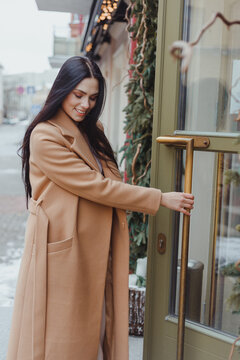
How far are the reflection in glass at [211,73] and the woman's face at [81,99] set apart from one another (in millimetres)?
388

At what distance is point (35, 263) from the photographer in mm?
2033

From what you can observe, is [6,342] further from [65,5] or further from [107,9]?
[65,5]

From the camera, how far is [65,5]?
795 centimetres

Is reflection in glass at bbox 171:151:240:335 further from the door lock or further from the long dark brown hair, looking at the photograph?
the long dark brown hair

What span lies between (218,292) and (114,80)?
22.8 ft

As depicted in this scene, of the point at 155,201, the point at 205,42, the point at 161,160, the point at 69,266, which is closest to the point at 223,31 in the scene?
the point at 205,42

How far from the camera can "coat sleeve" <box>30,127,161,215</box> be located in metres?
1.97

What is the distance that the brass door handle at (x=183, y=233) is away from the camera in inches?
76.7

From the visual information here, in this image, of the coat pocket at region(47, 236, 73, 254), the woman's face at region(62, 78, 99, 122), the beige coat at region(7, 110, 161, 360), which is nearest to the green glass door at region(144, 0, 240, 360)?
the beige coat at region(7, 110, 161, 360)

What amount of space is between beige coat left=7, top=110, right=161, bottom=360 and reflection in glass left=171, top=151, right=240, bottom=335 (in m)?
0.29

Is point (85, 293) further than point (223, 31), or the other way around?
point (85, 293)

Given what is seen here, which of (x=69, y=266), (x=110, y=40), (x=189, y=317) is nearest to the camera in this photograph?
(x=69, y=266)

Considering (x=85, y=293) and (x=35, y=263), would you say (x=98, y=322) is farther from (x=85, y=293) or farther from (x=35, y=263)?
(x=35, y=263)

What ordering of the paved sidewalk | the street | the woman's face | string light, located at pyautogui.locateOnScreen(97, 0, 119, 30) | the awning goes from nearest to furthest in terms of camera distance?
the woman's face < the paved sidewalk < the street < string light, located at pyautogui.locateOnScreen(97, 0, 119, 30) < the awning
